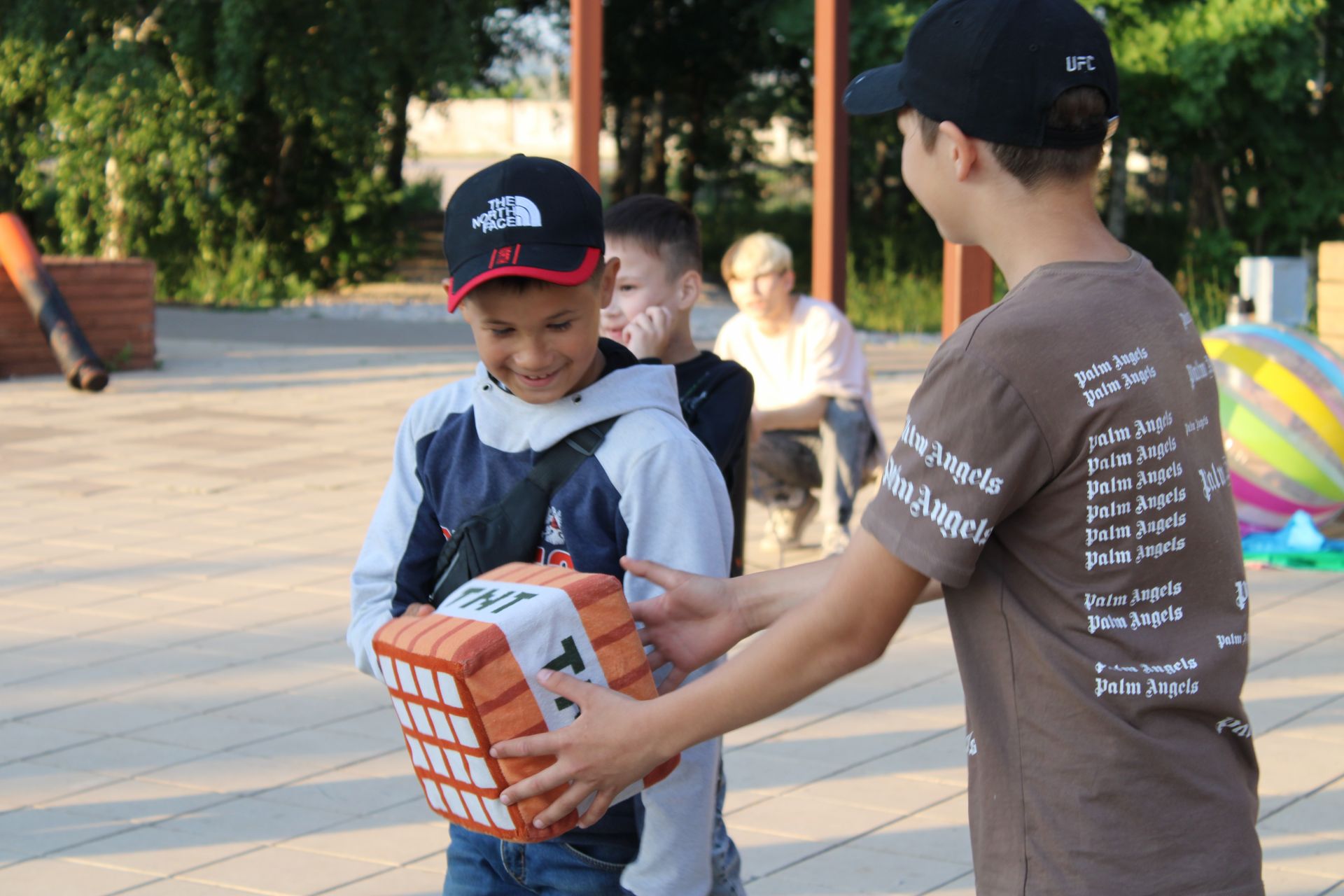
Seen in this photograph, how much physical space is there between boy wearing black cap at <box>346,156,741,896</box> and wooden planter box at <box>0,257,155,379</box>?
39.9ft

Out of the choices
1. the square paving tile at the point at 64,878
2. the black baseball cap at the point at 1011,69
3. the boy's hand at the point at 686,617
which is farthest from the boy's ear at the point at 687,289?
the black baseball cap at the point at 1011,69

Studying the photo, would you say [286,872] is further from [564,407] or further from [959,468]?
[959,468]

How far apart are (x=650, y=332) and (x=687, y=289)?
17 cm

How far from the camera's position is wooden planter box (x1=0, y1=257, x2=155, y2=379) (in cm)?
1366

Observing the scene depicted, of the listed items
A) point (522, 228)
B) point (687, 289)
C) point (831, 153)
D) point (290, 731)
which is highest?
point (831, 153)

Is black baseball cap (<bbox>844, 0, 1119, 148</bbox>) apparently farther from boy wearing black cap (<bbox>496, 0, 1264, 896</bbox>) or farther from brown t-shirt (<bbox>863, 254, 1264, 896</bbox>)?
brown t-shirt (<bbox>863, 254, 1264, 896</bbox>)

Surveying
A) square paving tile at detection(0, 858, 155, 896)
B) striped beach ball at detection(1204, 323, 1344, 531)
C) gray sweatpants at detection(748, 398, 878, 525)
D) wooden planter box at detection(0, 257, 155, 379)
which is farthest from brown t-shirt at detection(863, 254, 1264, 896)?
wooden planter box at detection(0, 257, 155, 379)

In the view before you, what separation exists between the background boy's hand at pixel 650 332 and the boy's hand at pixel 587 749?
1.85 meters

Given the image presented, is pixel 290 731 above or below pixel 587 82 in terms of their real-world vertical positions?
below

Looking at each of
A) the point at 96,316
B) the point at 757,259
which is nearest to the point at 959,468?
the point at 757,259

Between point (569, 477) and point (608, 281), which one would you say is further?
point (608, 281)

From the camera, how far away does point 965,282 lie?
36.1ft

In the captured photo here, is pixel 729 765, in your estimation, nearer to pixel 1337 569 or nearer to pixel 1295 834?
pixel 1295 834

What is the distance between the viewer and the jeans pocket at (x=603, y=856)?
245 centimetres
